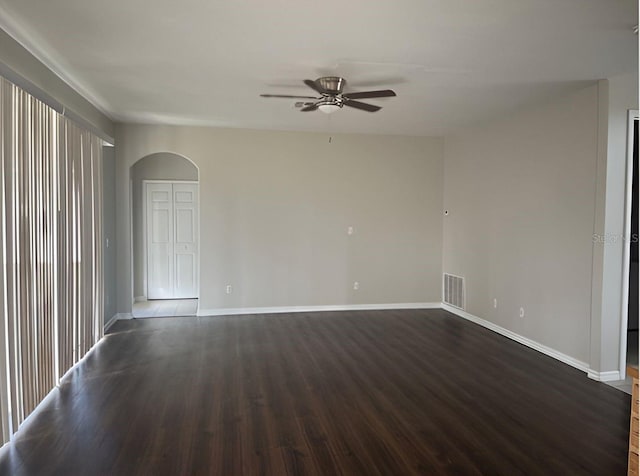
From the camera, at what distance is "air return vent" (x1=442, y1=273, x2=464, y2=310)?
6.55 meters

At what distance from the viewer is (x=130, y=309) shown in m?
6.35

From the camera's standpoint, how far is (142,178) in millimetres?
7781

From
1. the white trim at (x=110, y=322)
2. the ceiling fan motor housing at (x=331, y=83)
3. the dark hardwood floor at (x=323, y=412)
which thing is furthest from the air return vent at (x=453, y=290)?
the white trim at (x=110, y=322)

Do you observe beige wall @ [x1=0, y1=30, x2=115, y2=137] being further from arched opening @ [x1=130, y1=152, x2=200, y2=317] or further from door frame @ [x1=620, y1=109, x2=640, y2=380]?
door frame @ [x1=620, y1=109, x2=640, y2=380]

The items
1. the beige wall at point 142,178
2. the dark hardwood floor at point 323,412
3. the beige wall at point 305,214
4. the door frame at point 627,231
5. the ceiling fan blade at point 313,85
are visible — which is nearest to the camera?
the dark hardwood floor at point 323,412

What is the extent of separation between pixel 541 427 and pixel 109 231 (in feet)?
17.8

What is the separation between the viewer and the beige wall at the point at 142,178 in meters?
7.77

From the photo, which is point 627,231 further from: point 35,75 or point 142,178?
point 142,178

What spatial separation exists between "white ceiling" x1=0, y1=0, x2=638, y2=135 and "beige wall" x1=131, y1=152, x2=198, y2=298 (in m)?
2.87

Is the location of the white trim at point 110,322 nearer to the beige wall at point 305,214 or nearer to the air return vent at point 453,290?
the beige wall at point 305,214

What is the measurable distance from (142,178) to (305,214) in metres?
3.19

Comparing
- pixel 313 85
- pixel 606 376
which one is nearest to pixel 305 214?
pixel 313 85

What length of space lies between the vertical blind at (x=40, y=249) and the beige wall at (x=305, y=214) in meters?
1.88

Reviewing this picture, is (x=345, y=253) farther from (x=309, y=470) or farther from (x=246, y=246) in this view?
(x=309, y=470)
